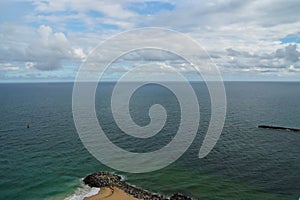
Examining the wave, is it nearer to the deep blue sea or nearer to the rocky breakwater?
the deep blue sea

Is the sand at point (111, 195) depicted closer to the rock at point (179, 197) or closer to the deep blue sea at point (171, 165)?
the deep blue sea at point (171, 165)

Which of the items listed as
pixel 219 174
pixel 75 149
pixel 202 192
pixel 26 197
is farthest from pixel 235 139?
pixel 26 197

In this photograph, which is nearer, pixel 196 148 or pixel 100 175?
pixel 100 175

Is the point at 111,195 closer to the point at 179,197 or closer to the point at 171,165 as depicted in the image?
the point at 179,197

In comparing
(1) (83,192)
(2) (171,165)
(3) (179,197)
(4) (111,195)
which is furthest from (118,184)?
(2) (171,165)

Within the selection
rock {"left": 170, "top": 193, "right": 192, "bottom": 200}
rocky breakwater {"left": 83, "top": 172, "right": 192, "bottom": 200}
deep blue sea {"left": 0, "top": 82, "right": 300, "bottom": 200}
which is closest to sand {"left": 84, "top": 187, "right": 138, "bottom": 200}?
rocky breakwater {"left": 83, "top": 172, "right": 192, "bottom": 200}

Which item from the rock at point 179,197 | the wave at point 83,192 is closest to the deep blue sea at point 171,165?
the wave at point 83,192

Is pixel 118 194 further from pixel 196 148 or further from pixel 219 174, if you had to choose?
pixel 196 148
